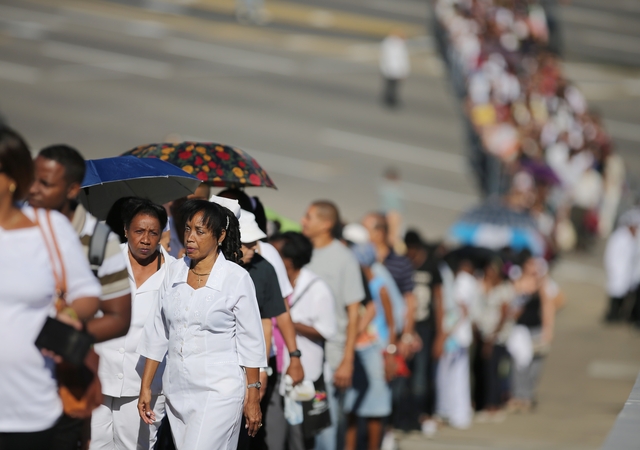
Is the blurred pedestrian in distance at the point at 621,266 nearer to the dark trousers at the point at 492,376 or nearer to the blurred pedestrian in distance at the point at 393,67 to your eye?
the dark trousers at the point at 492,376

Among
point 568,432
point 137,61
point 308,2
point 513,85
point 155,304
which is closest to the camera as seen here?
point 155,304

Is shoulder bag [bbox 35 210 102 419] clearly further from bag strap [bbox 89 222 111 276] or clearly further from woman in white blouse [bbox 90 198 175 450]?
woman in white blouse [bbox 90 198 175 450]

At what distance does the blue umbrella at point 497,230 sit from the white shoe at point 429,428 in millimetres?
4235

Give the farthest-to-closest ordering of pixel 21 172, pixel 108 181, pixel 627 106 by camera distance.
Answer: pixel 627 106 → pixel 108 181 → pixel 21 172

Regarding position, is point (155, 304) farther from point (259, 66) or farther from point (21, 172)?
point (259, 66)

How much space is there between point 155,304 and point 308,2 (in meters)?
36.1

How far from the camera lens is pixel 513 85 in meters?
24.2

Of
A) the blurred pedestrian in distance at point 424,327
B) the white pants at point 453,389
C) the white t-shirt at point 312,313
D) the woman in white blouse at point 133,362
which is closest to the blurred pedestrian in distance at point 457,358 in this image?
the white pants at point 453,389

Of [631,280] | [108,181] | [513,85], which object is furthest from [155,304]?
[513,85]

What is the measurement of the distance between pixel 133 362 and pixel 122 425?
33 cm

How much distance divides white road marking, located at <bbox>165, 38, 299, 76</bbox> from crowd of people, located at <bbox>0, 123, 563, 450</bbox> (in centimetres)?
2018

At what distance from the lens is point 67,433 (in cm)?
426

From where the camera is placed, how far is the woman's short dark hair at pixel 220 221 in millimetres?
5543

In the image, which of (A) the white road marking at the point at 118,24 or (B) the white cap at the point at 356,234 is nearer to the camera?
(B) the white cap at the point at 356,234
